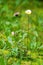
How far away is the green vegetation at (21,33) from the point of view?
2.47 m

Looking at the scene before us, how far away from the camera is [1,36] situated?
8.93 feet

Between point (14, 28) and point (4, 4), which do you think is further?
point (4, 4)

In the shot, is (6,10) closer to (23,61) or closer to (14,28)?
(14,28)

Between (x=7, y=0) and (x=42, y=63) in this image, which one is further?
(x=7, y=0)

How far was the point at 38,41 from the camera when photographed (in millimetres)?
2791

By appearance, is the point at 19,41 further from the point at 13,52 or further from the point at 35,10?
the point at 35,10

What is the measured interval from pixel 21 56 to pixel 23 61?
0.06 m

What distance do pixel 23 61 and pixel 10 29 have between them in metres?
0.61

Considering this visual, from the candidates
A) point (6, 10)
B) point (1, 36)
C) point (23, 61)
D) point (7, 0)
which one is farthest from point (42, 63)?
point (7, 0)

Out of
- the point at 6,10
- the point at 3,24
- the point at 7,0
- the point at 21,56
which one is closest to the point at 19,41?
the point at 21,56

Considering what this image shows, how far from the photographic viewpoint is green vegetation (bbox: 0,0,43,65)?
8.10 ft

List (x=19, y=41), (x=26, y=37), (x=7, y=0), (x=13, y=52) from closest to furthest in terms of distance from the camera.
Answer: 1. (x=13, y=52)
2. (x=19, y=41)
3. (x=26, y=37)
4. (x=7, y=0)

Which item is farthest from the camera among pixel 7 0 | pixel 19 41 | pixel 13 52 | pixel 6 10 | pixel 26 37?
pixel 7 0

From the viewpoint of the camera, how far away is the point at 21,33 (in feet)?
9.41
